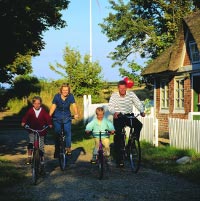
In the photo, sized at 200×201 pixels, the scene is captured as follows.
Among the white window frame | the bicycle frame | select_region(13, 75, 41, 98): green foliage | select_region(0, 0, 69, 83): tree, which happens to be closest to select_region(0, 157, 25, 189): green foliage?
the bicycle frame

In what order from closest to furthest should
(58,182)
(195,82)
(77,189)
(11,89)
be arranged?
(77,189) → (58,182) → (195,82) → (11,89)

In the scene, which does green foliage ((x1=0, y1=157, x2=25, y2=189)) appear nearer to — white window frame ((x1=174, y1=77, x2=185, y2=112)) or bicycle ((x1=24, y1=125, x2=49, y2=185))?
bicycle ((x1=24, y1=125, x2=49, y2=185))

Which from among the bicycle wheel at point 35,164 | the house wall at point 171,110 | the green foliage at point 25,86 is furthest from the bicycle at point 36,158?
the green foliage at point 25,86

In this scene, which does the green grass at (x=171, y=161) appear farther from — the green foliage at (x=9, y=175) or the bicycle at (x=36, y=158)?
the green foliage at (x=9, y=175)

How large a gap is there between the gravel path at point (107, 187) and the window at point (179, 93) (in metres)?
12.5

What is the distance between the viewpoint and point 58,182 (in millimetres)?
8312

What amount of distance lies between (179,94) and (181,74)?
A: 106 centimetres

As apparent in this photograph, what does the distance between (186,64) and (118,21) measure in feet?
49.2

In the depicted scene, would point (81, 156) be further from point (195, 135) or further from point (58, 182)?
point (58, 182)

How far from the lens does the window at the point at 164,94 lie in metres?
23.9

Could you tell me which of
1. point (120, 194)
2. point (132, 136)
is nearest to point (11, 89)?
point (132, 136)

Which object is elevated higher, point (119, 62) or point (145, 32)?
point (145, 32)

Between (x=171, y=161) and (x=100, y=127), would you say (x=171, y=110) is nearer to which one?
(x=171, y=161)

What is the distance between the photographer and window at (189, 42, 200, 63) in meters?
21.1
